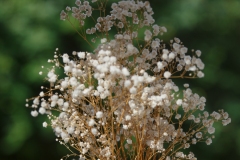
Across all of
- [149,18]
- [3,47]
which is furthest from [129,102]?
[3,47]

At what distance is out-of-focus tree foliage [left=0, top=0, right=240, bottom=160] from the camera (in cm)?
201

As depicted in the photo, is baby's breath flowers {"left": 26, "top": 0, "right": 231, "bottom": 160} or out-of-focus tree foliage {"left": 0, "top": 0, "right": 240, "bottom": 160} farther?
out-of-focus tree foliage {"left": 0, "top": 0, "right": 240, "bottom": 160}

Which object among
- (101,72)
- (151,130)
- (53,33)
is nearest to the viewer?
(101,72)

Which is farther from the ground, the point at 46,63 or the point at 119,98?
the point at 46,63

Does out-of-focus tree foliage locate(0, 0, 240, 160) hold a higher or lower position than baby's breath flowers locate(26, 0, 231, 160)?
higher

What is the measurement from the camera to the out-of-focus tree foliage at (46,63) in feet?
6.59

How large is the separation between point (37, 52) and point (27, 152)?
1.60ft

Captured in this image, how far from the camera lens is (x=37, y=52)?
201 centimetres

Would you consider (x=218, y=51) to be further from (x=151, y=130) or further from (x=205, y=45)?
(x=151, y=130)

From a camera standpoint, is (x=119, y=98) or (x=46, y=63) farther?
(x=46, y=63)

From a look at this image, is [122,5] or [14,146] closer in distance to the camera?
[122,5]

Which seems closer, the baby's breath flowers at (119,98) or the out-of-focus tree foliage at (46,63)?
the baby's breath flowers at (119,98)

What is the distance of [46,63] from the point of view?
77.5 inches

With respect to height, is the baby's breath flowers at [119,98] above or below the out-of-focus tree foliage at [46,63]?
below
